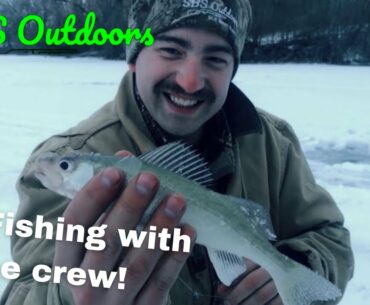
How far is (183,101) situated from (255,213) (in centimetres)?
57

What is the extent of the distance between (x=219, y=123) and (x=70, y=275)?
1.05 m

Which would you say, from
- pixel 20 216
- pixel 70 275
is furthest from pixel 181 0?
pixel 70 275

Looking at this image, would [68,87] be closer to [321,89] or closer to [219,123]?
[321,89]

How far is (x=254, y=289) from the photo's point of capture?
5.96ft

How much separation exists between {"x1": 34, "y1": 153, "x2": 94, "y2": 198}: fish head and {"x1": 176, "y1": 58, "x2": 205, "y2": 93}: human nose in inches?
25.4

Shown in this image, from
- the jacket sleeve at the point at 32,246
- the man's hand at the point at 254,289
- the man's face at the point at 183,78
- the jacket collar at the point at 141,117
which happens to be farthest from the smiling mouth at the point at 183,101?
the man's hand at the point at 254,289

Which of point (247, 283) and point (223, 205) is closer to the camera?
point (223, 205)

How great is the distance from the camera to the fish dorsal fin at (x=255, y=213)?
1.60m

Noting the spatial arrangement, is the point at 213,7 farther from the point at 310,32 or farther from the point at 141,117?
the point at 310,32

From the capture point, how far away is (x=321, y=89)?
1245 centimetres

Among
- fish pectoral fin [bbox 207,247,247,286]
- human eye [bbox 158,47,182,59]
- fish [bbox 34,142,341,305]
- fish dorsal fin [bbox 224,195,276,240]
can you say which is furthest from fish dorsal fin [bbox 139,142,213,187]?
human eye [bbox 158,47,182,59]

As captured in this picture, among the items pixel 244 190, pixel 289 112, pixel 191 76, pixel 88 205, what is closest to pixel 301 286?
pixel 244 190

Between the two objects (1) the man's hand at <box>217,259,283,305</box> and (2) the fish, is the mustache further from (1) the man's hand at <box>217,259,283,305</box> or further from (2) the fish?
(1) the man's hand at <box>217,259,283,305</box>

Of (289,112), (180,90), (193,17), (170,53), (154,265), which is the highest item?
(193,17)
